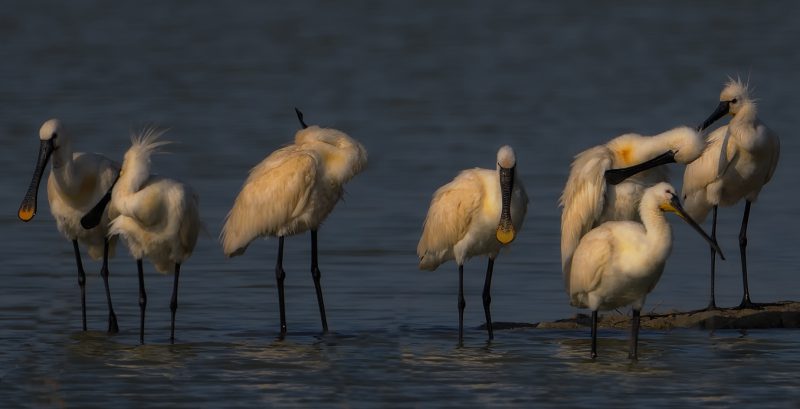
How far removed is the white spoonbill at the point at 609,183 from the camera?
41.7ft

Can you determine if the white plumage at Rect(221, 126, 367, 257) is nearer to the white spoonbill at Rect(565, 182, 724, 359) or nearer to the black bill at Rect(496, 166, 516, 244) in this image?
the black bill at Rect(496, 166, 516, 244)

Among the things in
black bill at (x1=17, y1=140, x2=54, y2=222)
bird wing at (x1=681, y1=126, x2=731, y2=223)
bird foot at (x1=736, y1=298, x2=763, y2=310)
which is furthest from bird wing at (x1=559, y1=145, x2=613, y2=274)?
black bill at (x1=17, y1=140, x2=54, y2=222)

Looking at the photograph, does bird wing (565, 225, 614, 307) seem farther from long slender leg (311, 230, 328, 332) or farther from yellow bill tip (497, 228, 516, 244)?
long slender leg (311, 230, 328, 332)

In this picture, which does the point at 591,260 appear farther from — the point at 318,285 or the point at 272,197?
the point at 272,197

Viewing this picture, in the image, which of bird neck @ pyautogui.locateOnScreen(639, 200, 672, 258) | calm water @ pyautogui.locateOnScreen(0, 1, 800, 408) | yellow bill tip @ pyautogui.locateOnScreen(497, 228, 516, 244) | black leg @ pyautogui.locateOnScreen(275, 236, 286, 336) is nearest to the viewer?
calm water @ pyautogui.locateOnScreen(0, 1, 800, 408)

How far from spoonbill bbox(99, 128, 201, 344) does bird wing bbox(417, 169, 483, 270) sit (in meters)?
1.53

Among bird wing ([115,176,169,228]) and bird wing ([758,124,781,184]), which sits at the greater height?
bird wing ([758,124,781,184])

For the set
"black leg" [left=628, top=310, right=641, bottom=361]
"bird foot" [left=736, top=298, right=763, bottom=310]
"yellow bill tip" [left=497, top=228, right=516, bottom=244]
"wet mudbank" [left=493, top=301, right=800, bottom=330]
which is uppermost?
"yellow bill tip" [left=497, top=228, right=516, bottom=244]

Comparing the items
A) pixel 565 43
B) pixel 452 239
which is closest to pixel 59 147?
pixel 452 239

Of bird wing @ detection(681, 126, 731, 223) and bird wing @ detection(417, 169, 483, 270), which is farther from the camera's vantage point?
bird wing @ detection(681, 126, 731, 223)

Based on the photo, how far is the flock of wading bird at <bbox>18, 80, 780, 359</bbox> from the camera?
1241 centimetres

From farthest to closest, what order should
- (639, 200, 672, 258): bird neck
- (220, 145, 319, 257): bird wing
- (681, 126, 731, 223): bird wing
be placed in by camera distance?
(681, 126, 731, 223): bird wing → (220, 145, 319, 257): bird wing → (639, 200, 672, 258): bird neck

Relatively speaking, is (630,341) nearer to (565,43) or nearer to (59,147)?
(59,147)

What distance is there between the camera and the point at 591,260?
11.6 m
